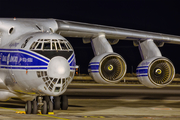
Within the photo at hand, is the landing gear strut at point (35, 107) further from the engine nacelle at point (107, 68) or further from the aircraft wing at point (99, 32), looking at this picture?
the aircraft wing at point (99, 32)

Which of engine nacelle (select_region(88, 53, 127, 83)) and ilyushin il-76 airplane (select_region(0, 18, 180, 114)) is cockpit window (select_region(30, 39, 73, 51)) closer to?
ilyushin il-76 airplane (select_region(0, 18, 180, 114))

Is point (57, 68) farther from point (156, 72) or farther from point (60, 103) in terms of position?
point (156, 72)

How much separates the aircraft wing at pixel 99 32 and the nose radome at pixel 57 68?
355 centimetres

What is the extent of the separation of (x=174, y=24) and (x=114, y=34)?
246 ft

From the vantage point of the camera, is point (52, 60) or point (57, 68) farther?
point (52, 60)

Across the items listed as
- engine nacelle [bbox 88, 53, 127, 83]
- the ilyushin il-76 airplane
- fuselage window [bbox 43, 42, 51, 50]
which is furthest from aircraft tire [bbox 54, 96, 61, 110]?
fuselage window [bbox 43, 42, 51, 50]

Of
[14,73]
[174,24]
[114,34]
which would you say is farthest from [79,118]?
[174,24]

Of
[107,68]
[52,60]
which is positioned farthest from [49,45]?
[107,68]

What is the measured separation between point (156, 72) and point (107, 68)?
1.89 metres

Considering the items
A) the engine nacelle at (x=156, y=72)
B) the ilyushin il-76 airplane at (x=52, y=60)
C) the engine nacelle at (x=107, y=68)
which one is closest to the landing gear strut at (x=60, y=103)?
the ilyushin il-76 airplane at (x=52, y=60)

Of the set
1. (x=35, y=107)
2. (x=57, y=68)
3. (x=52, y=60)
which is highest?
(x=52, y=60)

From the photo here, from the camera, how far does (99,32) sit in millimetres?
15742

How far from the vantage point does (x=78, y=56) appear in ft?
316

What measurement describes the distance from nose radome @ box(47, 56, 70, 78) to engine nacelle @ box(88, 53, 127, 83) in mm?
3180
